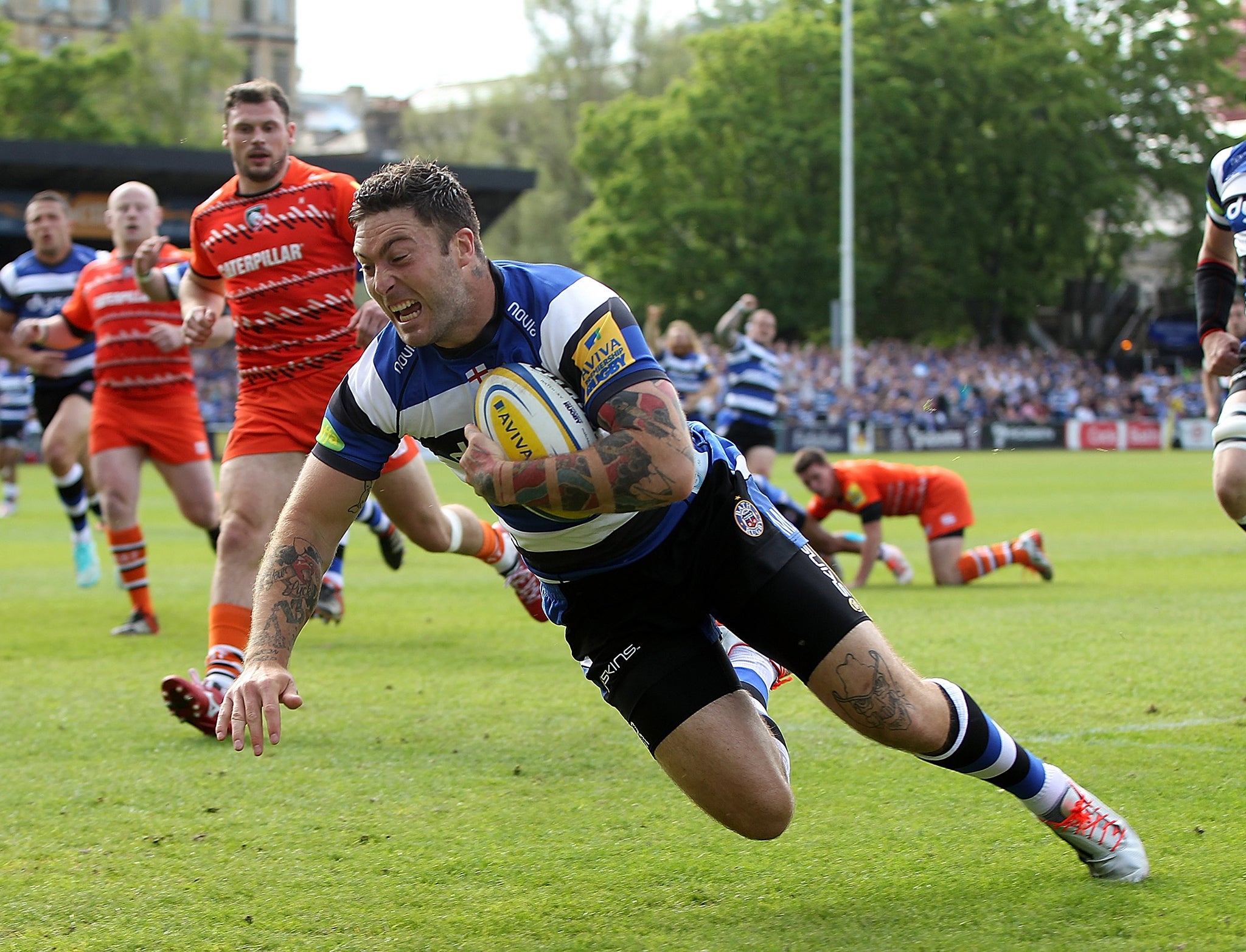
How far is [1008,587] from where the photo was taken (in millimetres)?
10789

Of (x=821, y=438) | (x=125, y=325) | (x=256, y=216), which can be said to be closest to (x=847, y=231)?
(x=821, y=438)

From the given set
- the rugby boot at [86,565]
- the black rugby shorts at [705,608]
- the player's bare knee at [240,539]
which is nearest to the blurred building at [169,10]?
the rugby boot at [86,565]

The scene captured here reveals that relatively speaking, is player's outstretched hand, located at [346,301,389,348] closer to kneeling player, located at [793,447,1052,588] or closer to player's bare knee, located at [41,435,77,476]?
kneeling player, located at [793,447,1052,588]

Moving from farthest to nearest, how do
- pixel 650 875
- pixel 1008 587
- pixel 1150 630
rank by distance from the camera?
pixel 1008 587
pixel 1150 630
pixel 650 875

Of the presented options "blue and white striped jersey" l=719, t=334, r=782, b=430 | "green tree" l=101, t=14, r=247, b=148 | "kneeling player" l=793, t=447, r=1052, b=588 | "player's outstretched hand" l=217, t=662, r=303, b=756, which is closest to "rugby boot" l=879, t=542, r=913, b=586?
"kneeling player" l=793, t=447, r=1052, b=588

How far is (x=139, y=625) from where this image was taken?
8.89 metres

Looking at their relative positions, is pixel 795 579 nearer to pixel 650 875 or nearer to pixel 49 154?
pixel 650 875

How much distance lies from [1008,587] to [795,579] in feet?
24.7

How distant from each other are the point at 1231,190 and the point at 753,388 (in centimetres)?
876

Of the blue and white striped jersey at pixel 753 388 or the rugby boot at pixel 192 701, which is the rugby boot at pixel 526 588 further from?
the blue and white striped jersey at pixel 753 388

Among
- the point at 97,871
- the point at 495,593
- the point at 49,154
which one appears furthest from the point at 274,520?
the point at 49,154

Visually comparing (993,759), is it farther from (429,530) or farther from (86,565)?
(86,565)

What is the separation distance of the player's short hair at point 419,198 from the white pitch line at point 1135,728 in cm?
310

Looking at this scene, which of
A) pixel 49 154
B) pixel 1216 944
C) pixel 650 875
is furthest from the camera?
pixel 49 154
